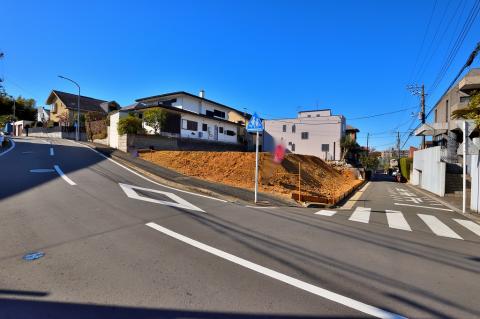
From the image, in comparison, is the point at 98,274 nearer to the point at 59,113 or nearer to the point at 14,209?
the point at 14,209

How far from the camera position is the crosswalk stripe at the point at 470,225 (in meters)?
8.00

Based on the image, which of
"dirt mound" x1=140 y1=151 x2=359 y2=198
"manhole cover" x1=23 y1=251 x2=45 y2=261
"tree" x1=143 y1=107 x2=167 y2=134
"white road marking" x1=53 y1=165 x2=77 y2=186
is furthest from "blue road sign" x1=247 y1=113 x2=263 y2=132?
"tree" x1=143 y1=107 x2=167 y2=134

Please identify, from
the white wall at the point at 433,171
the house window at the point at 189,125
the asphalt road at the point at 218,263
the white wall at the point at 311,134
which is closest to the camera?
the asphalt road at the point at 218,263

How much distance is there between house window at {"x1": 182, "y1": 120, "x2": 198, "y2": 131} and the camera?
3346cm

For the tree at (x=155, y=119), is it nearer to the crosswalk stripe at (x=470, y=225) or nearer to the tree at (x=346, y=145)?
the crosswalk stripe at (x=470, y=225)

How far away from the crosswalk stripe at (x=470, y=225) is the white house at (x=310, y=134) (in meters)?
35.4

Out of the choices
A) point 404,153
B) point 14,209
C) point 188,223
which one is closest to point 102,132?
point 14,209

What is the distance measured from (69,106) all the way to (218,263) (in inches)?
1884

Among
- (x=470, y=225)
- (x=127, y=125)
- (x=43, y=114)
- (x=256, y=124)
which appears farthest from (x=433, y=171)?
(x=43, y=114)

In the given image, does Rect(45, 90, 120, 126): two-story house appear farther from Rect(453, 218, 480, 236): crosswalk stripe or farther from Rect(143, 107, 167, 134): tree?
Rect(453, 218, 480, 236): crosswalk stripe

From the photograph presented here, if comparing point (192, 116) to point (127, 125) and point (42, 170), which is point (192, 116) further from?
point (42, 170)

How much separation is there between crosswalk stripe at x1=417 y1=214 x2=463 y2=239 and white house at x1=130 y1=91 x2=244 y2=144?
78.4ft

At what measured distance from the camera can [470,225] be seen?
8.80 m

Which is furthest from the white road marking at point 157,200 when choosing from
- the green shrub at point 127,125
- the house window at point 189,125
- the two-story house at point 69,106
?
the two-story house at point 69,106
